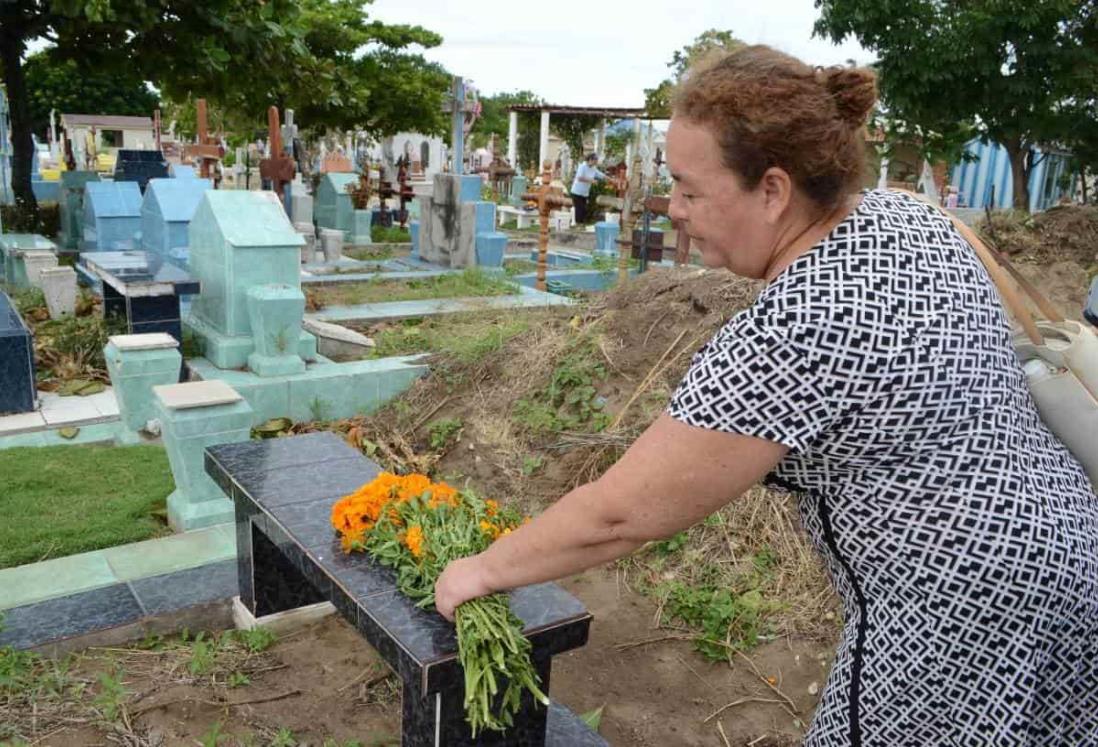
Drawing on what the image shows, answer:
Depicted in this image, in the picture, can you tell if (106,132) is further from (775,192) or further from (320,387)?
(775,192)

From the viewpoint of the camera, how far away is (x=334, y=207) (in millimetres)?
15219

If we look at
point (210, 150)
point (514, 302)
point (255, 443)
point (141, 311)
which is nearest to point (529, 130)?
point (210, 150)

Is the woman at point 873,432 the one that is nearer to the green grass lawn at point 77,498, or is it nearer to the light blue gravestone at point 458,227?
the green grass lawn at point 77,498

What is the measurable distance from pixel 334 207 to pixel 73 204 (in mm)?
4410

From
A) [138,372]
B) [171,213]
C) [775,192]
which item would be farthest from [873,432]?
[171,213]

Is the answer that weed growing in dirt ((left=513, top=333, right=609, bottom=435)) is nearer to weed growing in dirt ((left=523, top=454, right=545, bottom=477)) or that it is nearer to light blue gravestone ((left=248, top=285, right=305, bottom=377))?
weed growing in dirt ((left=523, top=454, right=545, bottom=477))

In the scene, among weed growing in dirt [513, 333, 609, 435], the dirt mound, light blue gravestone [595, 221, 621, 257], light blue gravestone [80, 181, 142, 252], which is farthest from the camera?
light blue gravestone [595, 221, 621, 257]

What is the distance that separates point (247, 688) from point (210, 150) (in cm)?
1062

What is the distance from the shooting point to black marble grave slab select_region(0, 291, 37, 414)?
18.9 feet

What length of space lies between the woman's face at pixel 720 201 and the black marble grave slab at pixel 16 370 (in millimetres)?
5630

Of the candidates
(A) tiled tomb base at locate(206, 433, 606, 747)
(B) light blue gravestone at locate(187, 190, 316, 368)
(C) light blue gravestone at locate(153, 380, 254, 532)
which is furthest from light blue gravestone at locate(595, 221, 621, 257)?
(A) tiled tomb base at locate(206, 433, 606, 747)

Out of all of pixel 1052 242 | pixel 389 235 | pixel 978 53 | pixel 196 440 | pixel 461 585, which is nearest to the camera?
pixel 461 585

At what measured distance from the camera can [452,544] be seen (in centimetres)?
222

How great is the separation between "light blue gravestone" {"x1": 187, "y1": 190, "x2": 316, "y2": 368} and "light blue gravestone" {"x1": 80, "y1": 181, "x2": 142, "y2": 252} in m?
4.01
